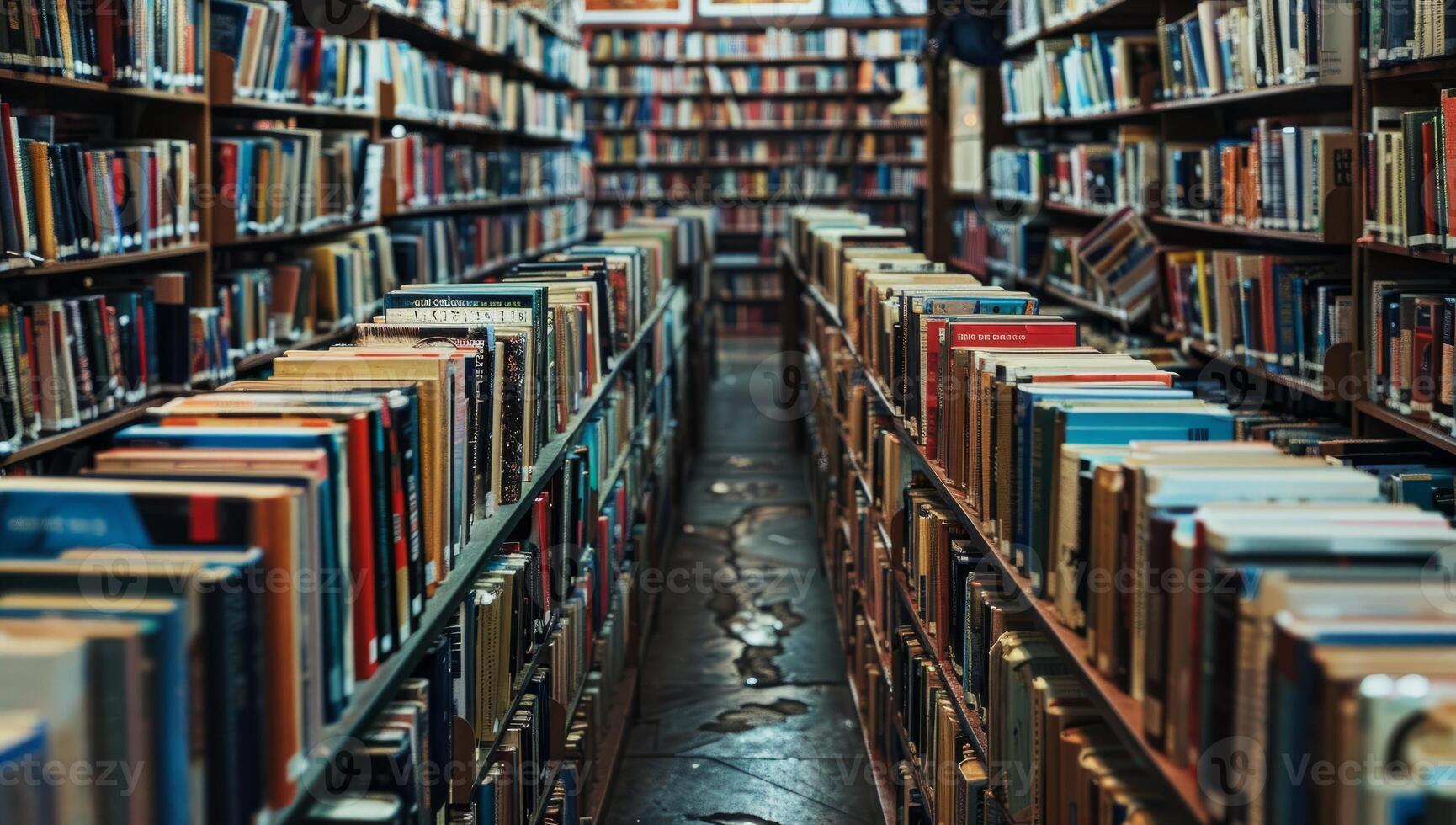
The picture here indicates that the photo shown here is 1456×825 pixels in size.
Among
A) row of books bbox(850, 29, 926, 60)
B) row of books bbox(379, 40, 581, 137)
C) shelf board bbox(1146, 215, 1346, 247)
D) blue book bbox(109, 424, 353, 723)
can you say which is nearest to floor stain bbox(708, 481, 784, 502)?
row of books bbox(379, 40, 581, 137)

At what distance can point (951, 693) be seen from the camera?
2.68 m

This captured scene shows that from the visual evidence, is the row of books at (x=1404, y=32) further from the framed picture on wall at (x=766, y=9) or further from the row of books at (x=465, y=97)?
the framed picture on wall at (x=766, y=9)

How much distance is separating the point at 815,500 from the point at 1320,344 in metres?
3.12

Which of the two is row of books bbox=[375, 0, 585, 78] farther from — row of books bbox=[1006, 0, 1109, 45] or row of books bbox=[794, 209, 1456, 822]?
row of books bbox=[794, 209, 1456, 822]

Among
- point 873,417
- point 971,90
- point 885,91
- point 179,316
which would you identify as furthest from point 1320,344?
point 885,91

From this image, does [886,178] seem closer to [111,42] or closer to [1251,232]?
[1251,232]

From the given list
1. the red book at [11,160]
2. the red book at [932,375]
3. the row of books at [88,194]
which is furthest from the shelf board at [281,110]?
the red book at [932,375]

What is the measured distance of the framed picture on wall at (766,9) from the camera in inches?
500

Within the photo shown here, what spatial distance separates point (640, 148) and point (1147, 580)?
1260cm

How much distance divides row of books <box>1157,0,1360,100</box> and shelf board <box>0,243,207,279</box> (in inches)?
126

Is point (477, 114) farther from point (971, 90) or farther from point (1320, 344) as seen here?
point (1320, 344)

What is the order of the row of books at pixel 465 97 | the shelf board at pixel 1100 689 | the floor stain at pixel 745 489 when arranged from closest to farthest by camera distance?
1. the shelf board at pixel 1100 689
2. the row of books at pixel 465 97
3. the floor stain at pixel 745 489

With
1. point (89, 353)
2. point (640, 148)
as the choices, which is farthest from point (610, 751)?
point (640, 148)

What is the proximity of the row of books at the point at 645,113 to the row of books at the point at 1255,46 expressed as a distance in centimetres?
856
